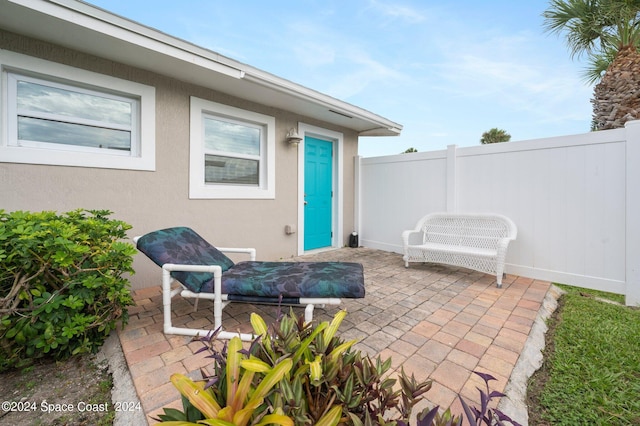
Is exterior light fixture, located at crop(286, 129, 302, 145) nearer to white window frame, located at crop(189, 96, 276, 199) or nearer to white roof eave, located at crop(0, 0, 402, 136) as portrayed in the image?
white window frame, located at crop(189, 96, 276, 199)

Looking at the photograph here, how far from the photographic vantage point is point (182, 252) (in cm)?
254

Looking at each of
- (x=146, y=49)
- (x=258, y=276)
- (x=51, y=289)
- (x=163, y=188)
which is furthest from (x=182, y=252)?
(x=146, y=49)

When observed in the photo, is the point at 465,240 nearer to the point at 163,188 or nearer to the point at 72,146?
the point at 163,188

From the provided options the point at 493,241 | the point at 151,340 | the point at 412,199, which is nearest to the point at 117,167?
the point at 151,340

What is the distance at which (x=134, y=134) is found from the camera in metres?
3.45

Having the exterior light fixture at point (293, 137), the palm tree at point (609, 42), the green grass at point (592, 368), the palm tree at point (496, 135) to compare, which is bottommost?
the green grass at point (592, 368)

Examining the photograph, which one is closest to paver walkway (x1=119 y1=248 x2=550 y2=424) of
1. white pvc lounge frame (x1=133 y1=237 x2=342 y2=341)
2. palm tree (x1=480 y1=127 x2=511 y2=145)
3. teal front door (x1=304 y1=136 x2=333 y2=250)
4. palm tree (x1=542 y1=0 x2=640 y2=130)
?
white pvc lounge frame (x1=133 y1=237 x2=342 y2=341)

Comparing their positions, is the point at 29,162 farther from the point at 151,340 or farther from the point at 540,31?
the point at 540,31

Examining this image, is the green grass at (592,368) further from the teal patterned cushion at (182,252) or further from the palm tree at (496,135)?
the palm tree at (496,135)

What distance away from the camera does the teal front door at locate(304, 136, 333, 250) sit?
5.50 m

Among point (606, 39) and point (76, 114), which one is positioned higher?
point (606, 39)

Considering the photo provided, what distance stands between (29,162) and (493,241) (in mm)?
6001

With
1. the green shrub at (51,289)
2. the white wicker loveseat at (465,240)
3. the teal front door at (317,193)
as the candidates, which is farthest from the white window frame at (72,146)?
the white wicker loveseat at (465,240)

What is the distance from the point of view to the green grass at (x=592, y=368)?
4.99ft
